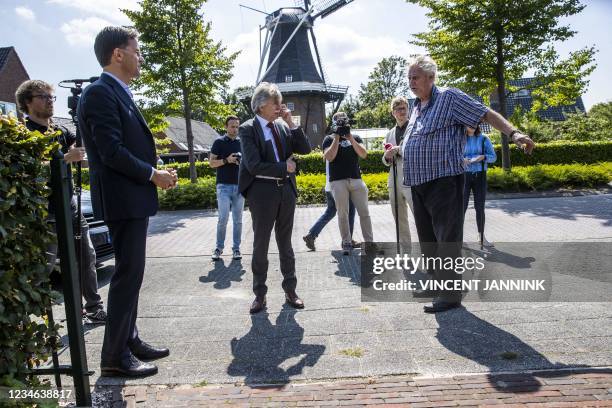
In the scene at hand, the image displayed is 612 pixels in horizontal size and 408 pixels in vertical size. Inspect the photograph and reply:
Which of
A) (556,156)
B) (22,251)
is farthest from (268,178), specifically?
(556,156)

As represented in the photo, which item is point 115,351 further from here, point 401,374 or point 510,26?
point 510,26

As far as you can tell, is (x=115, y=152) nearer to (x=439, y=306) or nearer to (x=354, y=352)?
(x=354, y=352)

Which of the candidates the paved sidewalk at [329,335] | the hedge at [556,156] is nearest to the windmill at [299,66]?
the hedge at [556,156]

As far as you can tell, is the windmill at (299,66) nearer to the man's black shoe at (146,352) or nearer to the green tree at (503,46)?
the green tree at (503,46)

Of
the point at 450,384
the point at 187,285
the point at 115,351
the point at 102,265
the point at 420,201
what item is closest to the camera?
the point at 450,384

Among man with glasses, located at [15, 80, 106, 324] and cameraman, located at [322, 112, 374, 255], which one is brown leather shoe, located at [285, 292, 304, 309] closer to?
man with glasses, located at [15, 80, 106, 324]

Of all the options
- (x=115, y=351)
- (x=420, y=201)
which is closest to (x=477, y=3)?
(x=420, y=201)

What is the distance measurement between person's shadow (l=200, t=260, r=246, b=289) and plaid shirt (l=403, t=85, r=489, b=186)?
109 inches

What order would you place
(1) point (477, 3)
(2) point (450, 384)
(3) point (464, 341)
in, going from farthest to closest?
(1) point (477, 3)
(3) point (464, 341)
(2) point (450, 384)

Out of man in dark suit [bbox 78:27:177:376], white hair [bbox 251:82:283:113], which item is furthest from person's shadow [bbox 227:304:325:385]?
white hair [bbox 251:82:283:113]

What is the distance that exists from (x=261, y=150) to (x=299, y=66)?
3661cm

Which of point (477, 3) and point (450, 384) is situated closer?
point (450, 384)

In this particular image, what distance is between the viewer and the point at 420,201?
467 centimetres

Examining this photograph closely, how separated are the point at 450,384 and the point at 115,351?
2.23 meters
